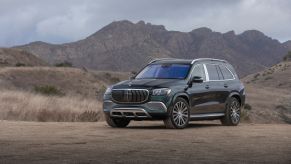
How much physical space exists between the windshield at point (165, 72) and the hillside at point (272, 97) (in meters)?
16.5

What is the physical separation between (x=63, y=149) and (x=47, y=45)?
548 feet

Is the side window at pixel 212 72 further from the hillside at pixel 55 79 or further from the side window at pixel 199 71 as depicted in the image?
the hillside at pixel 55 79

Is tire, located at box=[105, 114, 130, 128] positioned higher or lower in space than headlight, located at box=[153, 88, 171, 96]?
lower

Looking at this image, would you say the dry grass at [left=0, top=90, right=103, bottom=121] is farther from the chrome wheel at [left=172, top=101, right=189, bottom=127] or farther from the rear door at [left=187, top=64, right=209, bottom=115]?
the chrome wheel at [left=172, top=101, right=189, bottom=127]

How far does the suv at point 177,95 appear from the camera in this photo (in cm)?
1661

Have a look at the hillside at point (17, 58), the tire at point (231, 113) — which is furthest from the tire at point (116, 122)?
the hillside at point (17, 58)

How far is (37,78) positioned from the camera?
72.3 meters

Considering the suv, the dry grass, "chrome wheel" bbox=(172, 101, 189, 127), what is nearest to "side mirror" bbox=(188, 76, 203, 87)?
the suv

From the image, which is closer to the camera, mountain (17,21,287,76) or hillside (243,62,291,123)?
hillside (243,62,291,123)

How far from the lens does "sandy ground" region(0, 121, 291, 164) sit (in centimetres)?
1038

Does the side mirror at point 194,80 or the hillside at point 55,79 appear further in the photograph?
the hillside at point 55,79

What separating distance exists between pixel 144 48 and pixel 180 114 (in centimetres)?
14213

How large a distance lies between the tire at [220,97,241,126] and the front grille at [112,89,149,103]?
131 inches

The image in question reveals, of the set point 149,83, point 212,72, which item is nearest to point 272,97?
point 212,72
